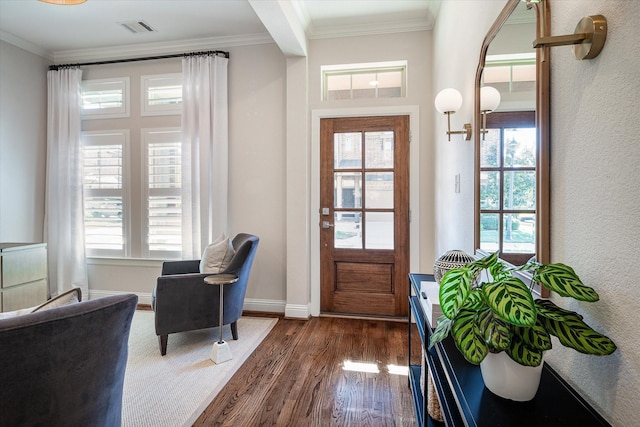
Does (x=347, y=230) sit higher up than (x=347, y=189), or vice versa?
(x=347, y=189)

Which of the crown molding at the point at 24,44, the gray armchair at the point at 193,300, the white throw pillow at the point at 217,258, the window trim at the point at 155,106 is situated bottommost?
the gray armchair at the point at 193,300

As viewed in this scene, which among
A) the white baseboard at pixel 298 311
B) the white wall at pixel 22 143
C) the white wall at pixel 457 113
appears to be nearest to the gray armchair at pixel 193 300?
the white baseboard at pixel 298 311

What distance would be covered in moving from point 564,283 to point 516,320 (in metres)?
0.18

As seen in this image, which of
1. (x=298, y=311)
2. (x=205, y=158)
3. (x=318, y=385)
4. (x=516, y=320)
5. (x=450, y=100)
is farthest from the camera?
(x=205, y=158)

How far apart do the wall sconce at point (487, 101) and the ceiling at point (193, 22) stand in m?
1.72

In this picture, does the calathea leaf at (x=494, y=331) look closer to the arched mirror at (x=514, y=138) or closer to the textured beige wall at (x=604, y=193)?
the textured beige wall at (x=604, y=193)

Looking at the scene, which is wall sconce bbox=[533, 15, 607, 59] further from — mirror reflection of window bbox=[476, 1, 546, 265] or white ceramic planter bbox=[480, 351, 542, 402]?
white ceramic planter bbox=[480, 351, 542, 402]

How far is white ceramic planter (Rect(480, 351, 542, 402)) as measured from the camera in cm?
73

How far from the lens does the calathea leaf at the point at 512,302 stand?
0.59 m

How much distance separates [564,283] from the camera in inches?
26.6

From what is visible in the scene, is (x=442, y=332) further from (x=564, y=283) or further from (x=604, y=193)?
(x=604, y=193)

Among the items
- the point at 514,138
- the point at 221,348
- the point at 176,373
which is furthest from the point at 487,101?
the point at 176,373

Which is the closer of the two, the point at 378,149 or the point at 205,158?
the point at 378,149

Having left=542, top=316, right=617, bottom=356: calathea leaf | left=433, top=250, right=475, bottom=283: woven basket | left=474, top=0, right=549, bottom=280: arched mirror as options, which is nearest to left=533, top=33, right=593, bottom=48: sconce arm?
left=474, top=0, right=549, bottom=280: arched mirror
